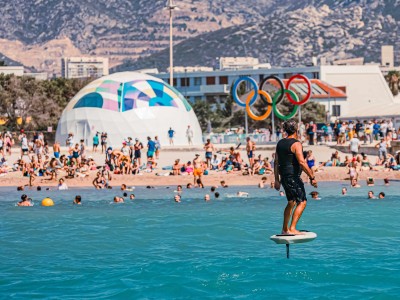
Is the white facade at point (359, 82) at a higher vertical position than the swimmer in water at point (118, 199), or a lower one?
higher

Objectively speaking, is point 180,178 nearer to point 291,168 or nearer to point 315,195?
point 315,195

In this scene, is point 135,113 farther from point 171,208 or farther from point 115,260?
point 115,260

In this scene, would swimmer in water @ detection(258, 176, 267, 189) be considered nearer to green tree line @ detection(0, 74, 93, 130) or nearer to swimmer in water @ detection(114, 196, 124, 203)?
swimmer in water @ detection(114, 196, 124, 203)

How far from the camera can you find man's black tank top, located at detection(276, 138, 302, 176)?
15.0 m

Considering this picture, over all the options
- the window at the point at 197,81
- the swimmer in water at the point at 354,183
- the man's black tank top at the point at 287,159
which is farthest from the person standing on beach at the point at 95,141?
the window at the point at 197,81

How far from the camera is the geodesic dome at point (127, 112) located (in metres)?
50.2

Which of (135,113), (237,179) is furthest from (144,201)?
(135,113)

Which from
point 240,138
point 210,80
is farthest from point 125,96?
point 210,80

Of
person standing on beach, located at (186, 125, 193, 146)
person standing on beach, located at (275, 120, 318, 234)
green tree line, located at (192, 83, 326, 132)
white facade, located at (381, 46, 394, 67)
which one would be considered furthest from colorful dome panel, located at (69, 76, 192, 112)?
white facade, located at (381, 46, 394, 67)

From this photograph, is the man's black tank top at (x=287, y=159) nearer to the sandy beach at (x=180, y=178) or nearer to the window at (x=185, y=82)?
the sandy beach at (x=180, y=178)

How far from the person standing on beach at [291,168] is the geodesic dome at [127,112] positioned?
3500 cm

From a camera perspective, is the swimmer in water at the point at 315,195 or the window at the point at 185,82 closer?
the swimmer in water at the point at 315,195

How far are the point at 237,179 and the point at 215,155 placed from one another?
3.23 metres

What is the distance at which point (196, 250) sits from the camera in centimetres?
2120
